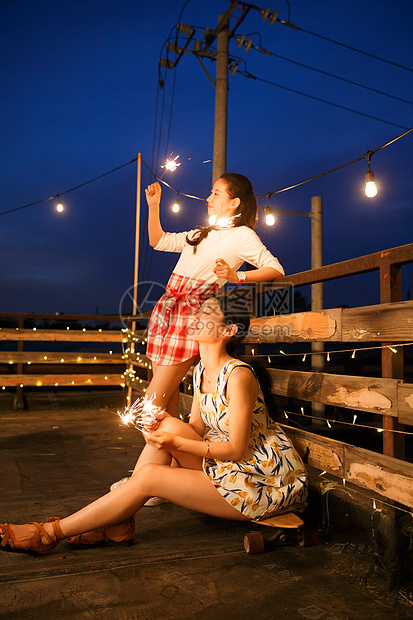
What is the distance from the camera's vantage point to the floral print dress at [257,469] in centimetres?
177

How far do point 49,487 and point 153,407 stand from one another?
1.28 m

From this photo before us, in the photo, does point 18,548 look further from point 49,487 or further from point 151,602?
point 49,487

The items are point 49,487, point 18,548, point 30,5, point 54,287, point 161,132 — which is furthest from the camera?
point 54,287

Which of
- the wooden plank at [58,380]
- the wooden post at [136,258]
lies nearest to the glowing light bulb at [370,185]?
the wooden post at [136,258]

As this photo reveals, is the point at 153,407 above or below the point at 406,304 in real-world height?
below

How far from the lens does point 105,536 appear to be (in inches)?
72.9

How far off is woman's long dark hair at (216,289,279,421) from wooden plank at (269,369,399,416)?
138 mm

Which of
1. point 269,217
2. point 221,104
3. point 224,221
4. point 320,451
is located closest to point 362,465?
point 320,451

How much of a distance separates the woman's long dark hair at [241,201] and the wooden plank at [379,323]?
66cm

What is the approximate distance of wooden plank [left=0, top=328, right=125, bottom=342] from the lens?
614 cm

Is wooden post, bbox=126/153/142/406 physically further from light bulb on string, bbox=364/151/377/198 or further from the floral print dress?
the floral print dress

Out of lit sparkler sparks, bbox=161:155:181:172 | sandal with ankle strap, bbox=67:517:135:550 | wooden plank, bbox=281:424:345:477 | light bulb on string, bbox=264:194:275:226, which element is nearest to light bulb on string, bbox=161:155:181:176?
lit sparkler sparks, bbox=161:155:181:172

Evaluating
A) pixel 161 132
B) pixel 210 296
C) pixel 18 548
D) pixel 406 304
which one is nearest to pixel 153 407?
pixel 210 296

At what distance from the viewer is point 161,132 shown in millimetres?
6363
